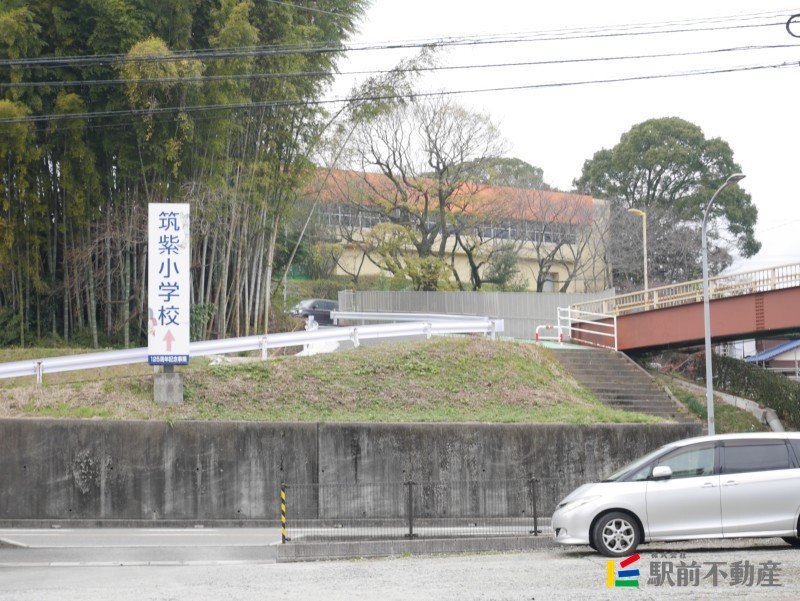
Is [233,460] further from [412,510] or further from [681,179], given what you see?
[681,179]

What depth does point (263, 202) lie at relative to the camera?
2947 cm

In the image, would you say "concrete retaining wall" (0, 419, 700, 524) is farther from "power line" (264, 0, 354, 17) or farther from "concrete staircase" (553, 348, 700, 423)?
"power line" (264, 0, 354, 17)

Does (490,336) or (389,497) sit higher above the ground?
(490,336)

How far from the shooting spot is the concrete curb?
49.4 ft

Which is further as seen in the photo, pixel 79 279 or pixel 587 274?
pixel 587 274

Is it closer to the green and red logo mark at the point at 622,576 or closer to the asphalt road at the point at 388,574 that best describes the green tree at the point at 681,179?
the asphalt road at the point at 388,574

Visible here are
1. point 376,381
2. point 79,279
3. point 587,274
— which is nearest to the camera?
point 376,381

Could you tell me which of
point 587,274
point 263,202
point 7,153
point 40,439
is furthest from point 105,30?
point 587,274

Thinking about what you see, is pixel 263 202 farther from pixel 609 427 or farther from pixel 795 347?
pixel 795 347

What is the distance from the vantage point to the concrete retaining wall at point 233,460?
20312mm

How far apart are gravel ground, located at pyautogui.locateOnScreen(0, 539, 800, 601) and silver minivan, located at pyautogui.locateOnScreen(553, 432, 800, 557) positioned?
11.8 inches

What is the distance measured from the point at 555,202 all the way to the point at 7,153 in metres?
32.2

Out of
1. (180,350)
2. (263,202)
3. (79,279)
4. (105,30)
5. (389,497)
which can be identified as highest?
(105,30)

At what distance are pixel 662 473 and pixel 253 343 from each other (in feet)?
44.1
